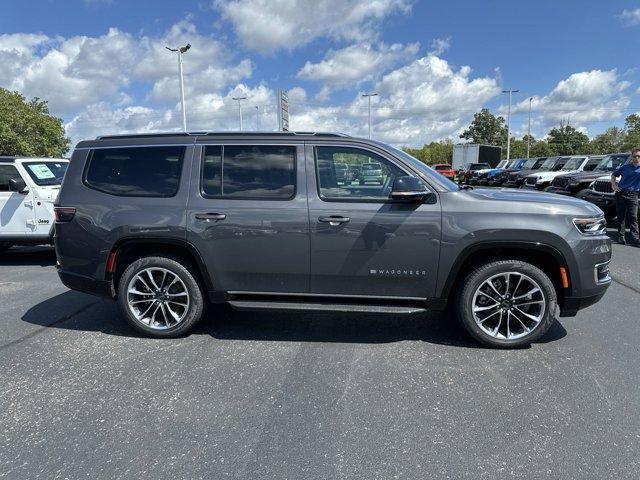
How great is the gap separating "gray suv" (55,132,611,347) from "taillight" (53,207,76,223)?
1cm

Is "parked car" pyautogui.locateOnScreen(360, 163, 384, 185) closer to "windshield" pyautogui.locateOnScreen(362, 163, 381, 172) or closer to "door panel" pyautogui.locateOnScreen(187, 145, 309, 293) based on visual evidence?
"windshield" pyautogui.locateOnScreen(362, 163, 381, 172)

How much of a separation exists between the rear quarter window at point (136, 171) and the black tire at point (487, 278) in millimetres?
2730

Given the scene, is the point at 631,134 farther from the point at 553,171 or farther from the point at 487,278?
the point at 487,278

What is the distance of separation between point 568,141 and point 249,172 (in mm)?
75056

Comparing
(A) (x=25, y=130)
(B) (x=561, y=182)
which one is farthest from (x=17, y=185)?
(A) (x=25, y=130)

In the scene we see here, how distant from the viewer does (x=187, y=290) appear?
417 cm

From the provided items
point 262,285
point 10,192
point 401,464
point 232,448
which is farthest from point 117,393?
point 10,192

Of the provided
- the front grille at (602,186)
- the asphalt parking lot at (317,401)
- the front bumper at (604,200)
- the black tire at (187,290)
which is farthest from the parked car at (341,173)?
the front grille at (602,186)

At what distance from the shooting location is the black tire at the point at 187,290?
4137 mm

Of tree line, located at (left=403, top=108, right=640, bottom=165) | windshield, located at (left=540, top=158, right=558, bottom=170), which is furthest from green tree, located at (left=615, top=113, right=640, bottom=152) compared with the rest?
windshield, located at (left=540, top=158, right=558, bottom=170)

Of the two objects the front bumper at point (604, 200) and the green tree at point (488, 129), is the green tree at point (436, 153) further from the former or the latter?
the front bumper at point (604, 200)

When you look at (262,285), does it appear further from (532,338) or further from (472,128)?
(472,128)

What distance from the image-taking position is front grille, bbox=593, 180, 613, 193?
34.8 feet

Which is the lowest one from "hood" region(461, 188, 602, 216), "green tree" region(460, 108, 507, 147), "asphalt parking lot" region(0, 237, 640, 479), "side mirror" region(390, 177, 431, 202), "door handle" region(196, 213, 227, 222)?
"asphalt parking lot" region(0, 237, 640, 479)
